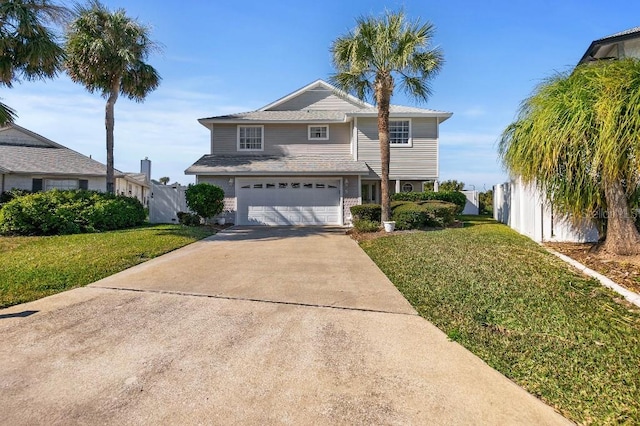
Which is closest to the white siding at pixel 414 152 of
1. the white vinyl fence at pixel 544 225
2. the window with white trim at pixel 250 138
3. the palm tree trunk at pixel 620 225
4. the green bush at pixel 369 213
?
the green bush at pixel 369 213

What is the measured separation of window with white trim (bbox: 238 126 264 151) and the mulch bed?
46.3 feet

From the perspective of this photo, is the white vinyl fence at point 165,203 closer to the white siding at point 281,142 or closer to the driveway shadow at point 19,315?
the white siding at point 281,142

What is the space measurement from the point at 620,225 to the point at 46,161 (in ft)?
82.9

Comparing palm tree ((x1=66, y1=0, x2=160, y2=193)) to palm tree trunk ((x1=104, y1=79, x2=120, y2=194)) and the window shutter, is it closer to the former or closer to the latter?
palm tree trunk ((x1=104, y1=79, x2=120, y2=194))

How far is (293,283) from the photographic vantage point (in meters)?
6.57

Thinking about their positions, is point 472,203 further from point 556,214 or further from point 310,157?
point 556,214

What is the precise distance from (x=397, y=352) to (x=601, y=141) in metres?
5.38

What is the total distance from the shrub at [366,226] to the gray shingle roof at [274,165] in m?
3.90

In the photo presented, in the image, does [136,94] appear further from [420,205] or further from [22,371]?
[22,371]

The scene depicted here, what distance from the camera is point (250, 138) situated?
62.7ft

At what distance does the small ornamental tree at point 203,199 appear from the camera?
15.3 meters

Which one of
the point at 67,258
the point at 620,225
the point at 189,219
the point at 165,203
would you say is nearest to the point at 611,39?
the point at 620,225

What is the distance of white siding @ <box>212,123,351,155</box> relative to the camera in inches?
747

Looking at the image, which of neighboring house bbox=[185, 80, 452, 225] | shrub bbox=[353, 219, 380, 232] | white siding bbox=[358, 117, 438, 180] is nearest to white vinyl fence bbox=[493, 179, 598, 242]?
shrub bbox=[353, 219, 380, 232]
